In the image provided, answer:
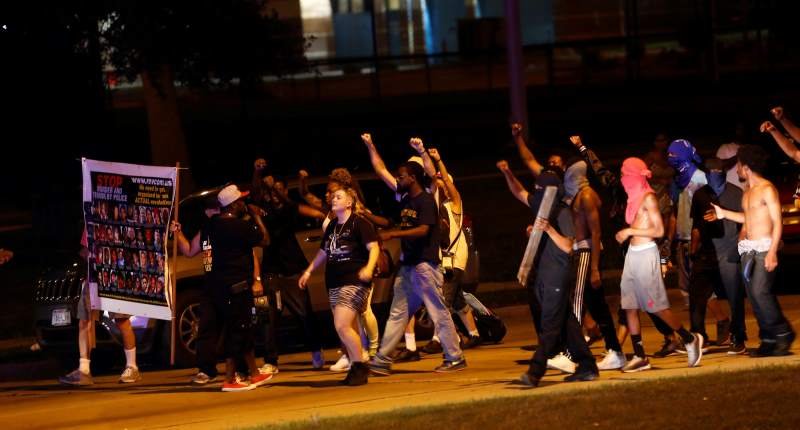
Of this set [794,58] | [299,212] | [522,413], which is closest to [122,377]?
[299,212]

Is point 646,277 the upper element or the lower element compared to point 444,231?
lower

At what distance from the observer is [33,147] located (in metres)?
30.1

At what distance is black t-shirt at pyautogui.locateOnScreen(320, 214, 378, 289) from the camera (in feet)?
38.1

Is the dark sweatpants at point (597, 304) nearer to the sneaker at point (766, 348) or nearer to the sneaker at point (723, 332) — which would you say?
the sneaker at point (766, 348)

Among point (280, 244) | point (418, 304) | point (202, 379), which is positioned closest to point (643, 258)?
point (418, 304)

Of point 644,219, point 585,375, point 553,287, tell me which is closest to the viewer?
point 553,287

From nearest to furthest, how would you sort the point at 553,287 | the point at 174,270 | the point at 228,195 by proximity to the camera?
1. the point at 553,287
2. the point at 228,195
3. the point at 174,270

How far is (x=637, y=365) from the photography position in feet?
36.5

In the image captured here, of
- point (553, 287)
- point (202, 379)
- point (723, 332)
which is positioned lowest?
point (202, 379)

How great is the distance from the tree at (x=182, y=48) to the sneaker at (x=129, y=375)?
966cm

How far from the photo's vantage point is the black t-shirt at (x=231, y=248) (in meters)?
11.8

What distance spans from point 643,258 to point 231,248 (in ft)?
11.0

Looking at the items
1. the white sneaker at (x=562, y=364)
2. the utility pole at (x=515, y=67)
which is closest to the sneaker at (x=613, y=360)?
the white sneaker at (x=562, y=364)

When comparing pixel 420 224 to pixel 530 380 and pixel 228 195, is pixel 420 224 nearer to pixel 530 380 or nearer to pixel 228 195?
pixel 228 195
